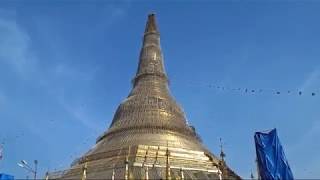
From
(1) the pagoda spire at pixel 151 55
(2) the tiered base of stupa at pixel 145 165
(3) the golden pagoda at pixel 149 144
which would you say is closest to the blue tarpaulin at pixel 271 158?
(3) the golden pagoda at pixel 149 144

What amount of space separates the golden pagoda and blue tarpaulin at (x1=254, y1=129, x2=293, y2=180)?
3986mm

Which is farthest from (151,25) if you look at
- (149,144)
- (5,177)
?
(5,177)

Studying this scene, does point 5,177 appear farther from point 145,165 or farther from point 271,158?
point 271,158

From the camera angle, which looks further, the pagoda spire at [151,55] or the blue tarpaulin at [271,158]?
the pagoda spire at [151,55]

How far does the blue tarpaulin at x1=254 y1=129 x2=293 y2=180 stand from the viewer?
31.6 metres

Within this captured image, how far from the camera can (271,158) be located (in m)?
32.6

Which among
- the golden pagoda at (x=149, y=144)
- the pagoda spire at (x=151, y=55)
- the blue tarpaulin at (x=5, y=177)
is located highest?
the pagoda spire at (x=151, y=55)

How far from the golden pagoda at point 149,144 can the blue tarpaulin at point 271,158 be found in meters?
3.99

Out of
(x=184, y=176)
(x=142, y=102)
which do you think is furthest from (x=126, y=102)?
(x=184, y=176)

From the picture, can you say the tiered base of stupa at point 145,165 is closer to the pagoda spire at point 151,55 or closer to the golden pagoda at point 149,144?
the golden pagoda at point 149,144

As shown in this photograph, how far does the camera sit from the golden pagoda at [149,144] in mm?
38216

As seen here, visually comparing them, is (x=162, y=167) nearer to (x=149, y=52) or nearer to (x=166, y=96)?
(x=166, y=96)

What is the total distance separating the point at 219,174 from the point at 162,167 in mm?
4729

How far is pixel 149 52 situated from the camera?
5769cm
